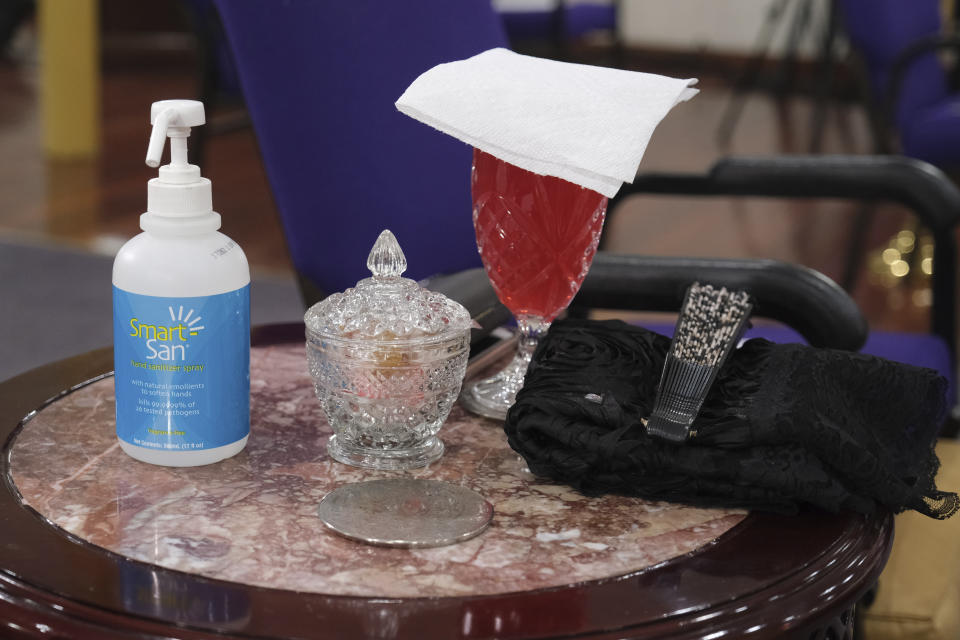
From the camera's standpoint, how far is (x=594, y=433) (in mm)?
674

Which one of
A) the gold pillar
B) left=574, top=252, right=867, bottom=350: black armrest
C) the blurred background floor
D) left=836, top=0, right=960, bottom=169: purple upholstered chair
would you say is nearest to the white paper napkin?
left=574, top=252, right=867, bottom=350: black armrest

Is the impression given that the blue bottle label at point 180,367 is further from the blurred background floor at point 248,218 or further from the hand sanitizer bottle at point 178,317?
the blurred background floor at point 248,218

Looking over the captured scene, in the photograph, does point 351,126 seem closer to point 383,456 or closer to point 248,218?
point 383,456

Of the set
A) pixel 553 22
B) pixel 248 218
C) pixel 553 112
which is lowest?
pixel 248 218

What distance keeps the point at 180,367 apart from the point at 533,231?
0.26 meters

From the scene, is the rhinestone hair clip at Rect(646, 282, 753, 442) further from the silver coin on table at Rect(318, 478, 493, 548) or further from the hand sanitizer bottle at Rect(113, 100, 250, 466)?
the hand sanitizer bottle at Rect(113, 100, 250, 466)

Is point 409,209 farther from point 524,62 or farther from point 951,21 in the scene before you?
point 951,21

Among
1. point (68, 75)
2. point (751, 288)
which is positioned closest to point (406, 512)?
point (751, 288)

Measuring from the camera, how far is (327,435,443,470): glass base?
28.2 inches

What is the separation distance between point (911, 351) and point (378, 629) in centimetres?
94

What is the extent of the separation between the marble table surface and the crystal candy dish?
0.02 meters

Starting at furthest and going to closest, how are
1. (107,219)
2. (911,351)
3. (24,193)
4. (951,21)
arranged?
(951,21) < (24,193) < (107,219) < (911,351)

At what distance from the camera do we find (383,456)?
720 millimetres

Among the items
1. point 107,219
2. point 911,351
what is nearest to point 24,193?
point 107,219
